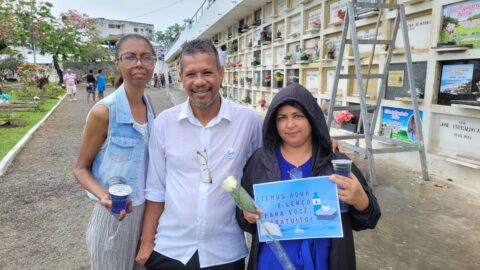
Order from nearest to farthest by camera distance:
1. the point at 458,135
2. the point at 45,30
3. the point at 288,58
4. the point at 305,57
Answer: the point at 458,135
the point at 305,57
the point at 288,58
the point at 45,30

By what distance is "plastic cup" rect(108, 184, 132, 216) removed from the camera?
1369mm

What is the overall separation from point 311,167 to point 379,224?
204 cm

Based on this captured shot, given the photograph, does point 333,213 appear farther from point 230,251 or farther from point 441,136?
point 441,136

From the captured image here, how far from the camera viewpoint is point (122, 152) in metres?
1.60

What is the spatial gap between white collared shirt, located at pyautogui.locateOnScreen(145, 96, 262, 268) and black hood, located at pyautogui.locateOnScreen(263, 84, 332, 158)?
117mm

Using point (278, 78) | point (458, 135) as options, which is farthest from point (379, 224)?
point (278, 78)

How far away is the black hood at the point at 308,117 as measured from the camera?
142 cm

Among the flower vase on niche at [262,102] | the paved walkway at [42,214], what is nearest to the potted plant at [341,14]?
the flower vase on niche at [262,102]

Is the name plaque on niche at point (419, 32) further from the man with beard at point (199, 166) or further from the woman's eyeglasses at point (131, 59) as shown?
the woman's eyeglasses at point (131, 59)

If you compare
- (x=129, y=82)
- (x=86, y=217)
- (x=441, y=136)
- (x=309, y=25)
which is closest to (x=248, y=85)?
(x=309, y=25)

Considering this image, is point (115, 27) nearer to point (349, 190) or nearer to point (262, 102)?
point (262, 102)

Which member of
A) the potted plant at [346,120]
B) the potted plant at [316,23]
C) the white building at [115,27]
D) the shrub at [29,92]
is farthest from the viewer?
the white building at [115,27]

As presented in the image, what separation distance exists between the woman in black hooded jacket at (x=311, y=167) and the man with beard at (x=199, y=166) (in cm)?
8

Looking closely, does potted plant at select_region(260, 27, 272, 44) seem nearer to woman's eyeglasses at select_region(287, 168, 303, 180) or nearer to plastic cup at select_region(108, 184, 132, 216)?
woman's eyeglasses at select_region(287, 168, 303, 180)
